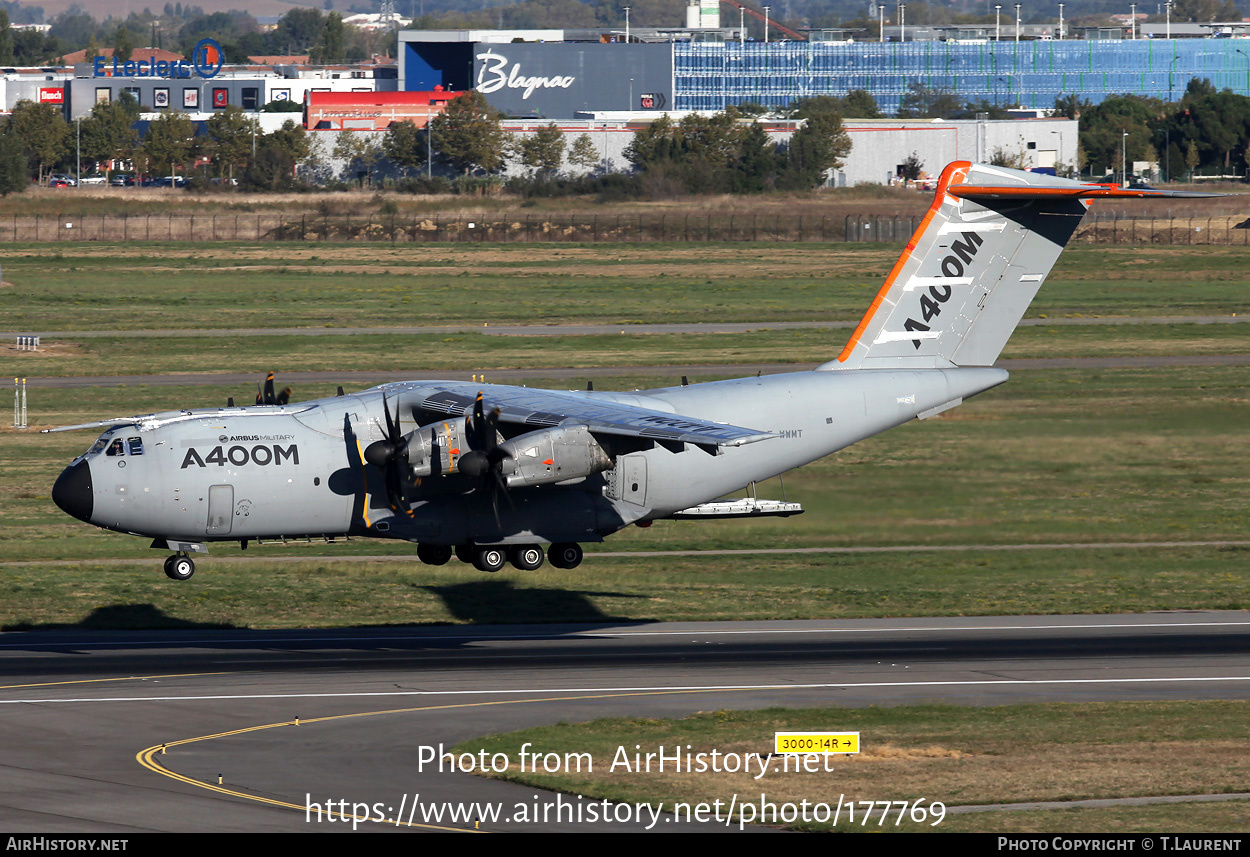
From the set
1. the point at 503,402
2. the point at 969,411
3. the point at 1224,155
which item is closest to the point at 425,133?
the point at 1224,155

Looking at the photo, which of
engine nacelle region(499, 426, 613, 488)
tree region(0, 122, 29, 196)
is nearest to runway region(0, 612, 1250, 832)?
engine nacelle region(499, 426, 613, 488)

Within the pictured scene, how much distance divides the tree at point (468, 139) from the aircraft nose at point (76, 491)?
5973 inches

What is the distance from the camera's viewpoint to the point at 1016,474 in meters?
36.1

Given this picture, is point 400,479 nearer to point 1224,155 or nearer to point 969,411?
point 969,411

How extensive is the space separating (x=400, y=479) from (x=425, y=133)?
158897 millimetres

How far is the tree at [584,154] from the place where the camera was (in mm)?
173875

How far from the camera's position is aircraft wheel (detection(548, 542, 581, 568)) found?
32219mm

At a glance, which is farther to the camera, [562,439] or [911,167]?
[911,167]

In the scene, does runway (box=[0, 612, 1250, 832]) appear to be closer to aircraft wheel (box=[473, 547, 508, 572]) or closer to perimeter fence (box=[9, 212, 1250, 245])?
aircraft wheel (box=[473, 547, 508, 572])

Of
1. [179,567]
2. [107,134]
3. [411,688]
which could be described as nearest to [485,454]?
[411,688]

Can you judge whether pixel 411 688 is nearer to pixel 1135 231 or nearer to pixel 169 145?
pixel 1135 231

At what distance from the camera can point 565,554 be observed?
106 ft

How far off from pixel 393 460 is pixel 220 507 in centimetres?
365

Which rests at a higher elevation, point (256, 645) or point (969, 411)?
point (969, 411)
